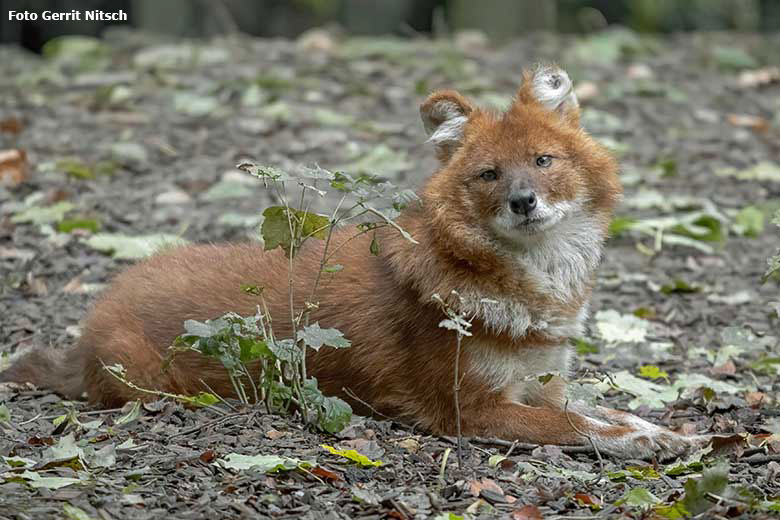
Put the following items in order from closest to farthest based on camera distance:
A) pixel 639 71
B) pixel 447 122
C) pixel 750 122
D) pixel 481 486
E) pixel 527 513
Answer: pixel 527 513
pixel 481 486
pixel 447 122
pixel 750 122
pixel 639 71

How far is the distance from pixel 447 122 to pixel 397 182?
3.46 meters

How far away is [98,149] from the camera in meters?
9.92

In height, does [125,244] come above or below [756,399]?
above

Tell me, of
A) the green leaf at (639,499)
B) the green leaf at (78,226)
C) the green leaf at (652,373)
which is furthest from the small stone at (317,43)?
the green leaf at (639,499)

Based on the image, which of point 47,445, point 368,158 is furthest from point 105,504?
point 368,158

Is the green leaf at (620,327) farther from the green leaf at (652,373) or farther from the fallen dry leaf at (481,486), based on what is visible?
the fallen dry leaf at (481,486)

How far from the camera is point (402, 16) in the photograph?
770 inches

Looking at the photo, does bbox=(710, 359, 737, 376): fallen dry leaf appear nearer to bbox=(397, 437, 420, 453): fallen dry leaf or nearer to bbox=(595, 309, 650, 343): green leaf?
bbox=(595, 309, 650, 343): green leaf

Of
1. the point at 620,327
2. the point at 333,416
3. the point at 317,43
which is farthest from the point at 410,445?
the point at 317,43

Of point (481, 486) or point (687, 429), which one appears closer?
point (481, 486)

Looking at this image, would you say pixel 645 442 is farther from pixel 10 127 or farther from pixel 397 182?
pixel 10 127

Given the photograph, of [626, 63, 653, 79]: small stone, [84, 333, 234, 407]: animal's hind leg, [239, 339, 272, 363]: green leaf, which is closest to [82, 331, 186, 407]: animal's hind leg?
[84, 333, 234, 407]: animal's hind leg

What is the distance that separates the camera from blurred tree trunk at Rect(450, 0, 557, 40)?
14516mm

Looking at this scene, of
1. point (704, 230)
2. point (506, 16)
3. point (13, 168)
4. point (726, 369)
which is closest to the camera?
point (726, 369)
